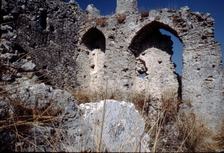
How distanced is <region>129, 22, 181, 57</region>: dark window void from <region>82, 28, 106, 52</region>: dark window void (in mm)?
1636

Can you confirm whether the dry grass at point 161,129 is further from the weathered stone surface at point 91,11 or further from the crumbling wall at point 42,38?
the weathered stone surface at point 91,11

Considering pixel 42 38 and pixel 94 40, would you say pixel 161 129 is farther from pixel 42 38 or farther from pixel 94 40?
pixel 94 40

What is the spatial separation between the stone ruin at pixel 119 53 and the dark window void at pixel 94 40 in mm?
49

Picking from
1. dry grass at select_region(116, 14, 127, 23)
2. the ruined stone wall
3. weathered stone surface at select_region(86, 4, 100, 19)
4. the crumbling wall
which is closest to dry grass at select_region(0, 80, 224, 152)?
the ruined stone wall

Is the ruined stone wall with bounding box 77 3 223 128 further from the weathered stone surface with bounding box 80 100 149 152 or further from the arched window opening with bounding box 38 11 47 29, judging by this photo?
the weathered stone surface with bounding box 80 100 149 152

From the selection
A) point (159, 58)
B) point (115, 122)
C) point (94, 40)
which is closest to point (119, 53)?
point (159, 58)

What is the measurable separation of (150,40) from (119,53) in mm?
1557

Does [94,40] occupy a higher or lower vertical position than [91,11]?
lower

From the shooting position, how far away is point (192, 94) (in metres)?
6.36

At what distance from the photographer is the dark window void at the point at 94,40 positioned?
8.90 metres

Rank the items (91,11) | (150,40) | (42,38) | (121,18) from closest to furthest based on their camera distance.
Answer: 1. (42,38)
2. (121,18)
3. (150,40)
4. (91,11)

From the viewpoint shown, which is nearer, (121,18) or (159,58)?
(159,58)

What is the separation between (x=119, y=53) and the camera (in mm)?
7941

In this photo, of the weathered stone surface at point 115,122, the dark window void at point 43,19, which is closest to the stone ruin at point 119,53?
the dark window void at point 43,19
